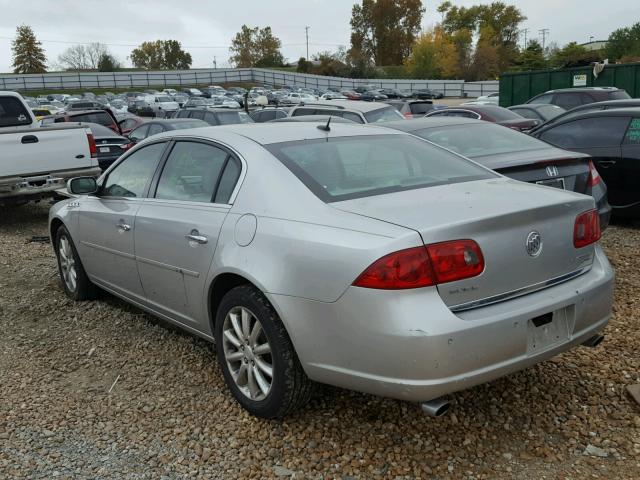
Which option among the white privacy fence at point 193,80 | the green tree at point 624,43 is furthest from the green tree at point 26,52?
the green tree at point 624,43

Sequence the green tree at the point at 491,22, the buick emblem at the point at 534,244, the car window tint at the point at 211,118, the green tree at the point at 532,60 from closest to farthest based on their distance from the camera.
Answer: the buick emblem at the point at 534,244
the car window tint at the point at 211,118
the green tree at the point at 532,60
the green tree at the point at 491,22

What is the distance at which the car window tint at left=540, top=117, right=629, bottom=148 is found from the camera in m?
7.47

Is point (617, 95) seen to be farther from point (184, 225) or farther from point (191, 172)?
point (184, 225)

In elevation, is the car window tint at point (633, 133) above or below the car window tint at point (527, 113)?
above

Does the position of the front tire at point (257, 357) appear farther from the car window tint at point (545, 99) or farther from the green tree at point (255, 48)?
the green tree at point (255, 48)

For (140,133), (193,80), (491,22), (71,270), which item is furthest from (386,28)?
(71,270)

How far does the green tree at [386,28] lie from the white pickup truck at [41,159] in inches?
4398

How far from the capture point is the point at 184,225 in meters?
3.75

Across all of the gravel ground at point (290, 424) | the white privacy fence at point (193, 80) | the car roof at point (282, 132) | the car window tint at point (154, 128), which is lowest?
the gravel ground at point (290, 424)

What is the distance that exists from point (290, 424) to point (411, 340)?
1042 mm

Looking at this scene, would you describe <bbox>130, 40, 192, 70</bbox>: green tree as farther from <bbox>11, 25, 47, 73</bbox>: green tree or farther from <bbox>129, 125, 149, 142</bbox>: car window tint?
<bbox>129, 125, 149, 142</bbox>: car window tint

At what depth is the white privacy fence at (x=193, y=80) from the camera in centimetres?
7238

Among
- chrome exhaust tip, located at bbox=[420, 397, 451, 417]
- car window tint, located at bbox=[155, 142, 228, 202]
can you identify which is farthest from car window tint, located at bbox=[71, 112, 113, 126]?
chrome exhaust tip, located at bbox=[420, 397, 451, 417]

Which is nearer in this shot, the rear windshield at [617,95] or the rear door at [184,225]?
the rear door at [184,225]
